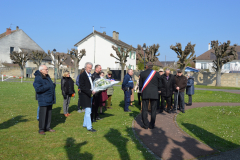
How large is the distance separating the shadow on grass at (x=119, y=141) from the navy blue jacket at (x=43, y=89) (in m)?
1.93

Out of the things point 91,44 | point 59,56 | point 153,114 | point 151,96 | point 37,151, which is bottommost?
point 37,151

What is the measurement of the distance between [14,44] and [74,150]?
190 ft

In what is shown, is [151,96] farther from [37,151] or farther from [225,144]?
[37,151]

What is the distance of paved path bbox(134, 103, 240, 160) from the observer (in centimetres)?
478

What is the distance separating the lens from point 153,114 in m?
7.03

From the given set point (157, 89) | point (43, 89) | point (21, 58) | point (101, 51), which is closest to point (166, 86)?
point (157, 89)

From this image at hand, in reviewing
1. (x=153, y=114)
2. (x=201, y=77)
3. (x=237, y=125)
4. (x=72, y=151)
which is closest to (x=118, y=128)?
(x=153, y=114)

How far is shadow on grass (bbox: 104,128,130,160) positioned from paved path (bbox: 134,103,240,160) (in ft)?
1.78

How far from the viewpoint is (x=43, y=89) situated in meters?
6.03

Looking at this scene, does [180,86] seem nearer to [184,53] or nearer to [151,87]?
[151,87]

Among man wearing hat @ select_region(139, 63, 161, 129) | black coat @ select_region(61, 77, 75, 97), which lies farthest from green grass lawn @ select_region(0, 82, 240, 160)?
black coat @ select_region(61, 77, 75, 97)

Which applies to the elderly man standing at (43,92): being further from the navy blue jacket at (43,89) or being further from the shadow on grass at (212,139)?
the shadow on grass at (212,139)

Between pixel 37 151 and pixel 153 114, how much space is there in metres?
3.65

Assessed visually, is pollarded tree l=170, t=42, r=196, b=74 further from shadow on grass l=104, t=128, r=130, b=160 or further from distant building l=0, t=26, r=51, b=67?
distant building l=0, t=26, r=51, b=67
